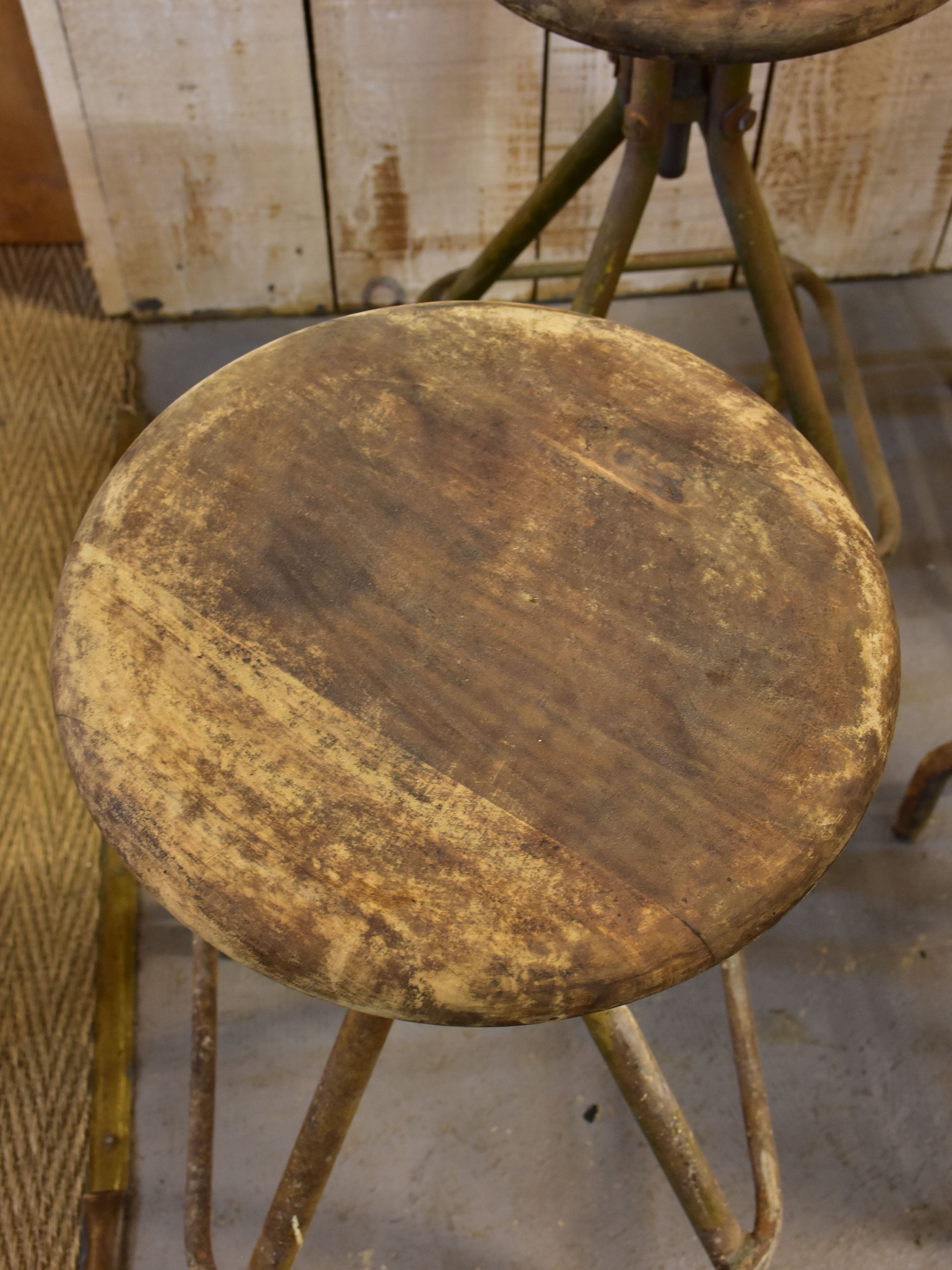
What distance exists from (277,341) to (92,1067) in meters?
0.91

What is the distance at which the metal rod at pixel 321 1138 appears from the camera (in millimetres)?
856

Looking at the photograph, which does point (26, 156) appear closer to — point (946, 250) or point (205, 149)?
point (205, 149)

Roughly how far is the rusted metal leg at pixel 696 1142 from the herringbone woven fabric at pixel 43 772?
0.69 meters

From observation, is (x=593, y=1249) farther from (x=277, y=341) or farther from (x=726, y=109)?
(x=726, y=109)

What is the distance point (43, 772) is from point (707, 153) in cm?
121

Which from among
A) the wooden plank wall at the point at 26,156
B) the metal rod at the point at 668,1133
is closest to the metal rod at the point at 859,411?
the metal rod at the point at 668,1133

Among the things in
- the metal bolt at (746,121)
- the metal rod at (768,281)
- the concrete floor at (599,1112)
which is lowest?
the concrete floor at (599,1112)

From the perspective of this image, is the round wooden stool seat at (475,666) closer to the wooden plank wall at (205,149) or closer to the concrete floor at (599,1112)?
the concrete floor at (599,1112)

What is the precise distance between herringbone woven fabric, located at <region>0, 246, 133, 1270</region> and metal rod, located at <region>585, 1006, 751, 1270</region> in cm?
68

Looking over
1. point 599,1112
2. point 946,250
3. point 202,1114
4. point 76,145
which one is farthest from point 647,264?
point 202,1114

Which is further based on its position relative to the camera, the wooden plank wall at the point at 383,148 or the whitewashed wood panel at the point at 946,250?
the whitewashed wood panel at the point at 946,250

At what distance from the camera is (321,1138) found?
0.90m

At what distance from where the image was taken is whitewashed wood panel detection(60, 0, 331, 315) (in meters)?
1.62

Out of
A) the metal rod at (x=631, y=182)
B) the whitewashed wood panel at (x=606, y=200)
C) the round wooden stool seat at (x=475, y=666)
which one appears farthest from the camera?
the whitewashed wood panel at (x=606, y=200)
